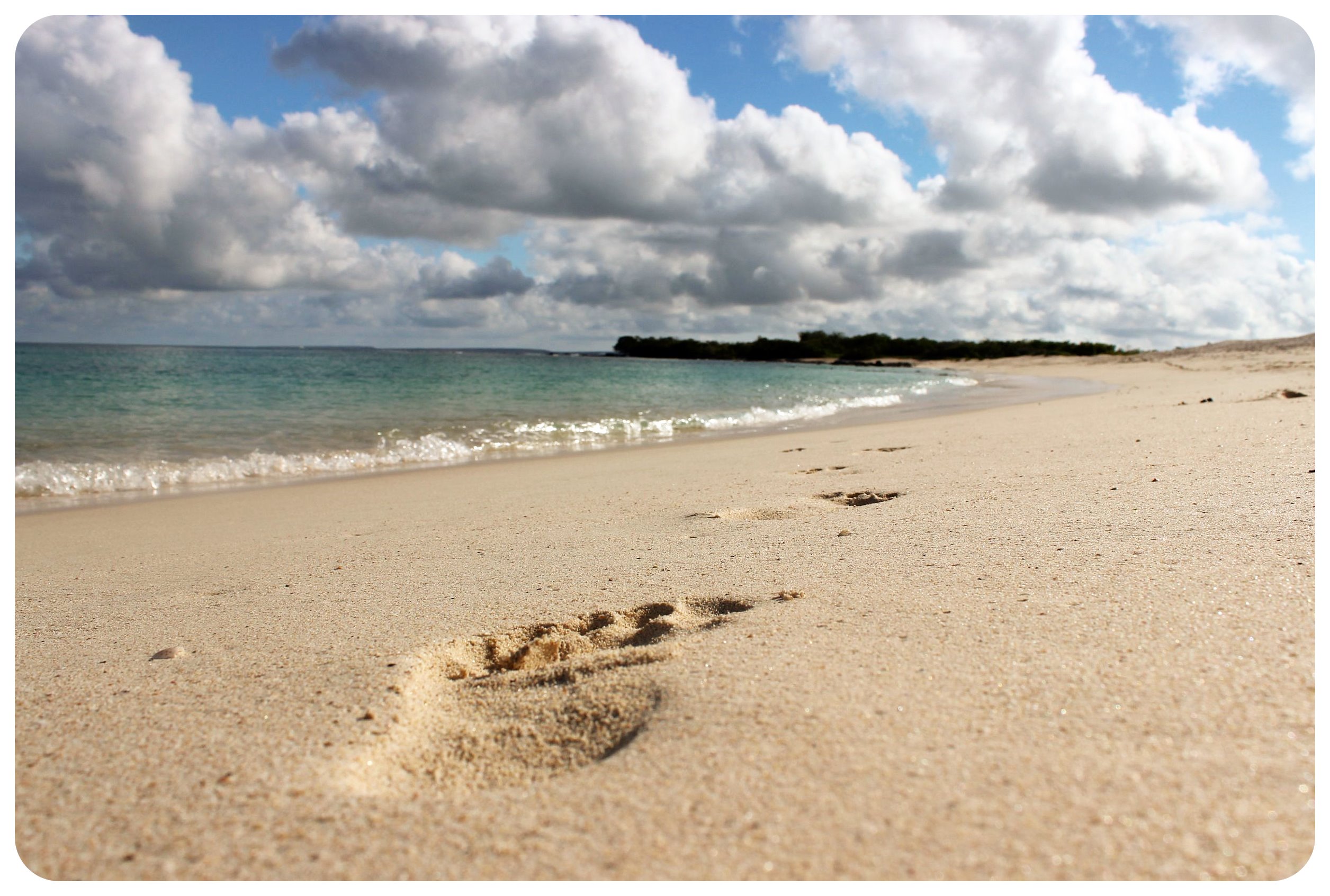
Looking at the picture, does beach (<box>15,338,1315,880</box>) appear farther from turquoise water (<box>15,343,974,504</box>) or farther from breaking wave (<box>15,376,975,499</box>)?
turquoise water (<box>15,343,974,504</box>)

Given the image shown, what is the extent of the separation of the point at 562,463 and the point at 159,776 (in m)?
6.92

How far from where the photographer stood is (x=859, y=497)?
421cm

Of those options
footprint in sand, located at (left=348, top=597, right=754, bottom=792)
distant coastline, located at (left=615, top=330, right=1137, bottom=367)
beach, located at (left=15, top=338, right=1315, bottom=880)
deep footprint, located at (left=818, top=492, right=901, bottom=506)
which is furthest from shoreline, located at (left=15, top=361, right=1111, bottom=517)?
distant coastline, located at (left=615, top=330, right=1137, bottom=367)

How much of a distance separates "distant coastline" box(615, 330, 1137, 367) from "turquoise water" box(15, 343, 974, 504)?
1990 inches

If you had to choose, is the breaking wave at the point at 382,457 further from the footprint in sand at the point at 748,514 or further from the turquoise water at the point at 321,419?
the footprint in sand at the point at 748,514

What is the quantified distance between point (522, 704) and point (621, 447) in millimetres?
9014

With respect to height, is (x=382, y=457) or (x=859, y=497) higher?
(x=859, y=497)

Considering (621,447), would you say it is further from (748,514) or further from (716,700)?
(716,700)

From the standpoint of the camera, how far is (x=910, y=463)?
5301 mm

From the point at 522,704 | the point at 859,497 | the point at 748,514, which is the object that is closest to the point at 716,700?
the point at 522,704

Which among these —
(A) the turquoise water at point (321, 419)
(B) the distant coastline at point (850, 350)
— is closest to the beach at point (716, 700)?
(A) the turquoise water at point (321, 419)

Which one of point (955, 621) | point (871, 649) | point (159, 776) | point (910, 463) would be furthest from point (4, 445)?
point (910, 463)

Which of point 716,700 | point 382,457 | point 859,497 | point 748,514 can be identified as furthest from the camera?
point 382,457

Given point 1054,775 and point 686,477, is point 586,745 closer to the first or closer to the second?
point 1054,775
